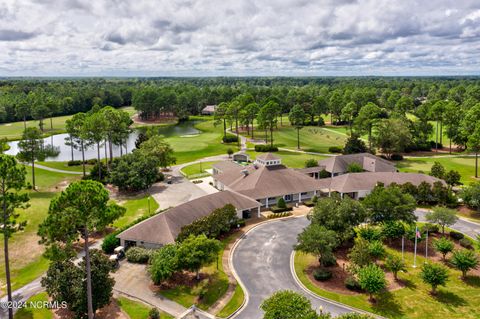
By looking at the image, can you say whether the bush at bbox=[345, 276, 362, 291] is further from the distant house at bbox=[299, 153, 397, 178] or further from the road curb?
the distant house at bbox=[299, 153, 397, 178]

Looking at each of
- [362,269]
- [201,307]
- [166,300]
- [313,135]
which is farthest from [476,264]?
[313,135]

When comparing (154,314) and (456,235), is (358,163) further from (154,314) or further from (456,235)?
(154,314)

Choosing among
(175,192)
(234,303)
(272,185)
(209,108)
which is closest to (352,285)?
(234,303)

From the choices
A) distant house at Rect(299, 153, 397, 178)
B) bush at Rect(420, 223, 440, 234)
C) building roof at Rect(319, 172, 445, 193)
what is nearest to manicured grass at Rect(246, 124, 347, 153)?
distant house at Rect(299, 153, 397, 178)

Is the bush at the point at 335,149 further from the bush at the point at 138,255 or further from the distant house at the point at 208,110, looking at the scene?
the distant house at the point at 208,110

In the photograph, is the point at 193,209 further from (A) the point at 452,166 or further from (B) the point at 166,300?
(A) the point at 452,166

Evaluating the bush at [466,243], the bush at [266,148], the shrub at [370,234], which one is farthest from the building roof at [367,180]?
the bush at [266,148]
